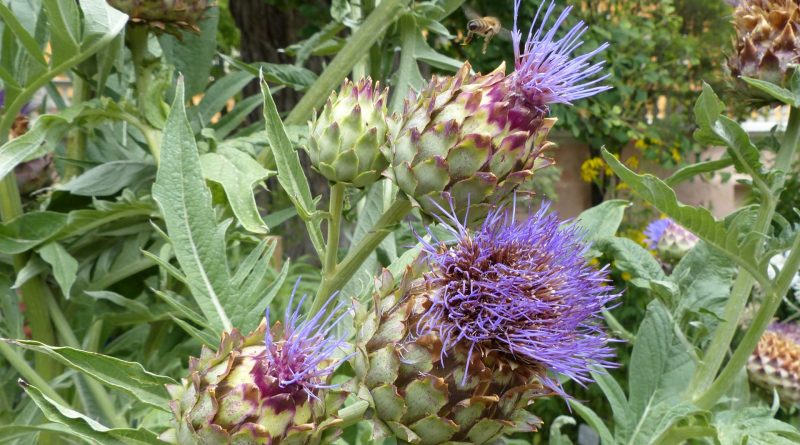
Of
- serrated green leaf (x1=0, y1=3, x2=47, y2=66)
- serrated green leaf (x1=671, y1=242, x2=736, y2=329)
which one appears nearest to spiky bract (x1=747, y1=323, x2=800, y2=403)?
serrated green leaf (x1=671, y1=242, x2=736, y2=329)

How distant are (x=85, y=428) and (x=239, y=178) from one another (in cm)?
30

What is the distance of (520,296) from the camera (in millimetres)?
657

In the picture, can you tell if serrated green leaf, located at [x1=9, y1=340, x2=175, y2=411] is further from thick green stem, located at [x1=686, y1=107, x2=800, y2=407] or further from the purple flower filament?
Answer: thick green stem, located at [x1=686, y1=107, x2=800, y2=407]

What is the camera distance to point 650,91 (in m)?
3.55

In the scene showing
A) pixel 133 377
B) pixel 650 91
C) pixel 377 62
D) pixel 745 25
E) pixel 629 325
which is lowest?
pixel 629 325

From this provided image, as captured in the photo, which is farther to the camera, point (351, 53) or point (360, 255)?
point (351, 53)

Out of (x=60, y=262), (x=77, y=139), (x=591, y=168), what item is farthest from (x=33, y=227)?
(x=591, y=168)

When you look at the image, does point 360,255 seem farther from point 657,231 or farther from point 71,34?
point 657,231

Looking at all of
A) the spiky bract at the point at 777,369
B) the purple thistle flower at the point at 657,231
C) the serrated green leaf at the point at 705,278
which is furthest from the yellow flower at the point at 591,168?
the serrated green leaf at the point at 705,278

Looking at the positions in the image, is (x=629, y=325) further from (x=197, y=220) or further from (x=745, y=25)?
(x=197, y=220)

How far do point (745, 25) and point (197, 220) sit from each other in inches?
30.0

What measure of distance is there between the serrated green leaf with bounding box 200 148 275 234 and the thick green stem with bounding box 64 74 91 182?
0.80 feet

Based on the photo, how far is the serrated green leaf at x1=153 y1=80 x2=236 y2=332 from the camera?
27.1 inches

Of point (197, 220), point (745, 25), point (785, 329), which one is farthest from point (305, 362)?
point (785, 329)
